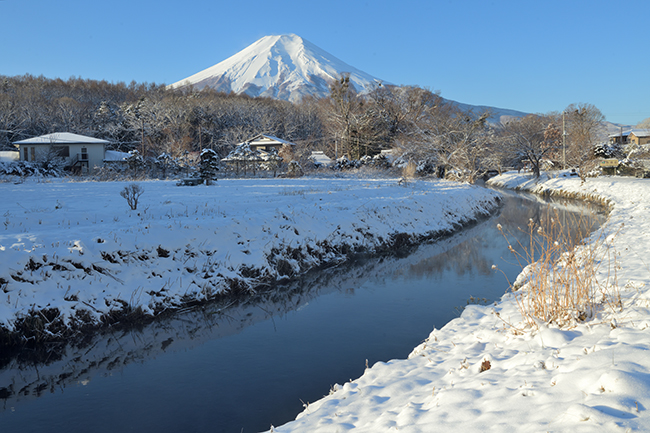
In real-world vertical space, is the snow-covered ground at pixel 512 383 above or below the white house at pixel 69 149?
below

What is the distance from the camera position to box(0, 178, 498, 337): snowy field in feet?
24.4

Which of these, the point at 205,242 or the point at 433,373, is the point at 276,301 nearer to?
the point at 205,242

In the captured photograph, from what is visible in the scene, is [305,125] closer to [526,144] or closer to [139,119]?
[139,119]

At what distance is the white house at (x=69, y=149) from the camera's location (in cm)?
4353

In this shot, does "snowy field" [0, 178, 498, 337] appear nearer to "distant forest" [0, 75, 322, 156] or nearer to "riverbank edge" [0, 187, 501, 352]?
"riverbank edge" [0, 187, 501, 352]

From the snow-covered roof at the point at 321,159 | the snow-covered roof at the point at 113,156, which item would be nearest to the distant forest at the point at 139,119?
the snow-covered roof at the point at 113,156

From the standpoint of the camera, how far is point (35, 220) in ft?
35.5

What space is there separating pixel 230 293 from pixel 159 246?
6.11 ft

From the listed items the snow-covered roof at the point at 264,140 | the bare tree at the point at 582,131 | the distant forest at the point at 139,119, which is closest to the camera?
the bare tree at the point at 582,131

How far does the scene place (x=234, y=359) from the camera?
255 inches

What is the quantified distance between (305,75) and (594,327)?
7649 inches

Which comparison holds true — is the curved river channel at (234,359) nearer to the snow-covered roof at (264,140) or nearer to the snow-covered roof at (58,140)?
the snow-covered roof at (58,140)

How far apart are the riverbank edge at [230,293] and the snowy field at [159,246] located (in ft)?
0.11

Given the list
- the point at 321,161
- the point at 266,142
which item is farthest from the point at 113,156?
the point at 321,161
